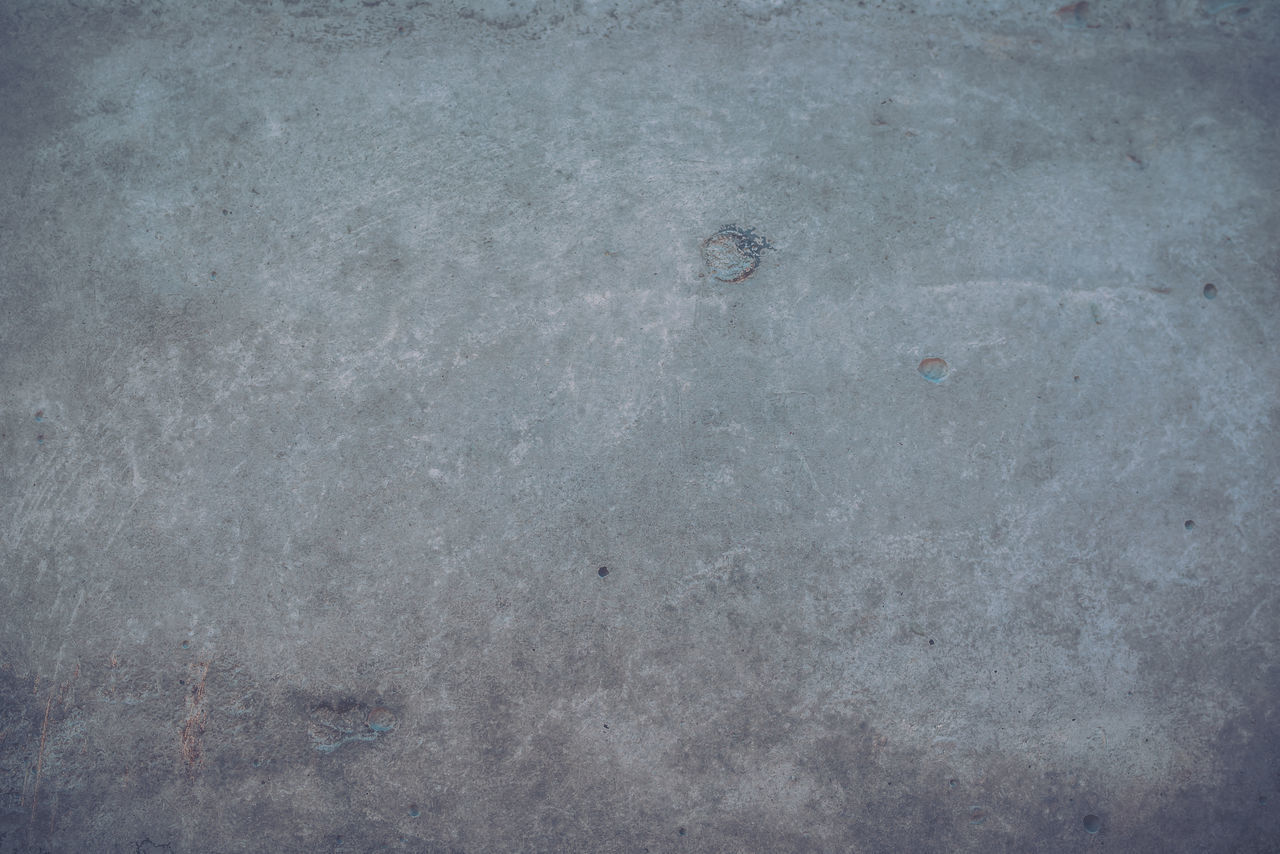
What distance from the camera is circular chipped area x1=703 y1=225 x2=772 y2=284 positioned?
3.56 metres

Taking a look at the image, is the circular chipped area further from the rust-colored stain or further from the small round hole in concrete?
the rust-colored stain

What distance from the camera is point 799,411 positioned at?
352 centimetres

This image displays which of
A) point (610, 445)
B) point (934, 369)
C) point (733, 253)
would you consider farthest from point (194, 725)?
point (934, 369)

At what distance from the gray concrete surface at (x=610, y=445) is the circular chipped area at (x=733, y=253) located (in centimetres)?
4

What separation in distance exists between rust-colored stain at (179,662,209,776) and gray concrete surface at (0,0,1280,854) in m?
0.01

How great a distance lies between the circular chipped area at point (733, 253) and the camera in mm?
3559

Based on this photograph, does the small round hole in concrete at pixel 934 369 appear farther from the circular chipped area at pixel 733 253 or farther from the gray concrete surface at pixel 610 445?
the circular chipped area at pixel 733 253

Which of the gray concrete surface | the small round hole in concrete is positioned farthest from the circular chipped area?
the small round hole in concrete

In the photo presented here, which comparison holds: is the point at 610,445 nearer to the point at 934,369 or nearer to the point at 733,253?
the point at 733,253

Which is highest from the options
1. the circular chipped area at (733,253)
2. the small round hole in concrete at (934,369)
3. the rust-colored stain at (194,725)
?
the circular chipped area at (733,253)

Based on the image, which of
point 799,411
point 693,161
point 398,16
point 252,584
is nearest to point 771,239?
point 693,161

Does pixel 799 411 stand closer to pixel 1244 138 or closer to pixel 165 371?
pixel 1244 138

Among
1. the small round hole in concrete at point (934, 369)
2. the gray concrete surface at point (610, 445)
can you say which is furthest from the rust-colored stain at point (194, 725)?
the small round hole in concrete at point (934, 369)

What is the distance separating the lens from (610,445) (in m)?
3.50
